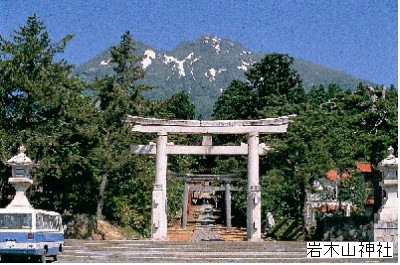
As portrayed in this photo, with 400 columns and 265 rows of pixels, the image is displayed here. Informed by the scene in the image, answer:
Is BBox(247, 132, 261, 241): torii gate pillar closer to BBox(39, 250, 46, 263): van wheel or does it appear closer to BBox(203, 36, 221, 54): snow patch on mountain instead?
BBox(39, 250, 46, 263): van wheel

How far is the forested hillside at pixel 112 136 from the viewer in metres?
27.5

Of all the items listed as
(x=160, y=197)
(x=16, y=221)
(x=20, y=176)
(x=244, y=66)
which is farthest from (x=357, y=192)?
(x=16, y=221)

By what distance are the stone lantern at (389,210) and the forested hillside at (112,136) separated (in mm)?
4269

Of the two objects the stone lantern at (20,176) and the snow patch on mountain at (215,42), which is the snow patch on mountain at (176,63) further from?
the stone lantern at (20,176)

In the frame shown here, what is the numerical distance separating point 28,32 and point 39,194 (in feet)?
24.0

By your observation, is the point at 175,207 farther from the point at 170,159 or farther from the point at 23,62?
the point at 23,62

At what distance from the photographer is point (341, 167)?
91.7ft

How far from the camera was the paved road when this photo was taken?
19500 mm

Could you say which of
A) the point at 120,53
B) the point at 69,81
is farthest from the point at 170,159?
the point at 69,81

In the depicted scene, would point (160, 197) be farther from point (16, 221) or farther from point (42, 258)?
point (16, 221)

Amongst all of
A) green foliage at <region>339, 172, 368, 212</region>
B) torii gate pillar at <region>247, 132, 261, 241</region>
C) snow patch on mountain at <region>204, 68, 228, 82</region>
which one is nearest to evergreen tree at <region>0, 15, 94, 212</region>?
torii gate pillar at <region>247, 132, 261, 241</region>

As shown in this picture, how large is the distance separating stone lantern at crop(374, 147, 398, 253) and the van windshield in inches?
405

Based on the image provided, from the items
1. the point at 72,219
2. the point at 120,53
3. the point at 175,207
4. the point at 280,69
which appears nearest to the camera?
the point at 72,219

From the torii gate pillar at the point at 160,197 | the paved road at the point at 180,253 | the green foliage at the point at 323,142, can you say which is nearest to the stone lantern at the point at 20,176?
the paved road at the point at 180,253
